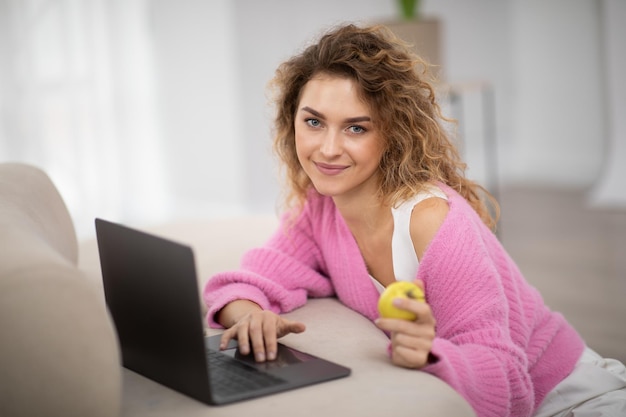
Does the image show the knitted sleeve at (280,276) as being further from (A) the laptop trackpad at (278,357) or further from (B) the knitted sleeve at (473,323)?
(B) the knitted sleeve at (473,323)

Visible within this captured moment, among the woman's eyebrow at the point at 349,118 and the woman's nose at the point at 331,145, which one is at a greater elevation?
the woman's eyebrow at the point at 349,118

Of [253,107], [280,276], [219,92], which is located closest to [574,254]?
[253,107]

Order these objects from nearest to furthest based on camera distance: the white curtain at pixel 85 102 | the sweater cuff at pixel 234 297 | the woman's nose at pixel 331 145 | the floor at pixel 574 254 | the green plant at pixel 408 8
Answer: the woman's nose at pixel 331 145, the sweater cuff at pixel 234 297, the floor at pixel 574 254, the white curtain at pixel 85 102, the green plant at pixel 408 8

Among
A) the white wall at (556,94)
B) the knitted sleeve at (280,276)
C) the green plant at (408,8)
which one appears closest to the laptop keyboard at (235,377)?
the knitted sleeve at (280,276)

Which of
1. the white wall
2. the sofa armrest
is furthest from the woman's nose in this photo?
the white wall

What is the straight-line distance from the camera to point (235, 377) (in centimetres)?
129

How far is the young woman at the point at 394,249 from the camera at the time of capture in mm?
1392

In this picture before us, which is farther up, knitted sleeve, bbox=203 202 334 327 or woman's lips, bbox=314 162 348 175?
woman's lips, bbox=314 162 348 175

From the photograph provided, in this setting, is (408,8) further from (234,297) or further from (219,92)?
(234,297)

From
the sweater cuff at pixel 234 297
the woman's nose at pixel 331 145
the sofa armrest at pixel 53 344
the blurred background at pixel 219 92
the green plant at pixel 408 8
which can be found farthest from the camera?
the green plant at pixel 408 8

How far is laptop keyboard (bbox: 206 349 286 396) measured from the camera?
1.23 meters

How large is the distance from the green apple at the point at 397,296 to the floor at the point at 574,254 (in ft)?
5.28

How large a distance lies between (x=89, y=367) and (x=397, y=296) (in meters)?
0.46

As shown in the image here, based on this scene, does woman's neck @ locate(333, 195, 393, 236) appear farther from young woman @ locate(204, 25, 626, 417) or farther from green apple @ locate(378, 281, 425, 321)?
green apple @ locate(378, 281, 425, 321)
